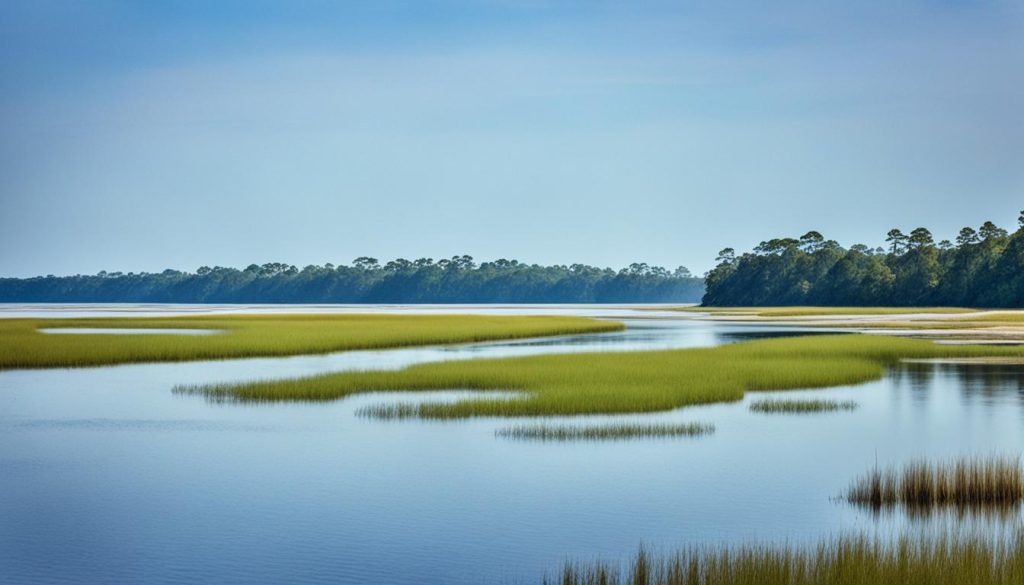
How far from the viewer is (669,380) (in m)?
31.9

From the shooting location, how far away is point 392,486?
18.1 metres

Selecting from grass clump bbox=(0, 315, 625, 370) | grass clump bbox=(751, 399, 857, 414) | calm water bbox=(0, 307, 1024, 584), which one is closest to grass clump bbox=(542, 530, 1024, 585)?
calm water bbox=(0, 307, 1024, 584)

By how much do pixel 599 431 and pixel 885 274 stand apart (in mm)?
116898

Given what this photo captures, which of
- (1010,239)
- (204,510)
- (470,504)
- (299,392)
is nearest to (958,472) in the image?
(470,504)

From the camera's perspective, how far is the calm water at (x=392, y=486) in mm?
13719

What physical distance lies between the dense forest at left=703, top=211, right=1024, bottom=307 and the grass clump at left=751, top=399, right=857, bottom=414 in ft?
293

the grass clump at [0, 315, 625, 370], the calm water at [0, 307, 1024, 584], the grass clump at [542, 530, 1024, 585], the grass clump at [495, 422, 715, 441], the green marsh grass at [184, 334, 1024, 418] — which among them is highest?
the grass clump at [0, 315, 625, 370]

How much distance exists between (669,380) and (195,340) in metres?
27.9

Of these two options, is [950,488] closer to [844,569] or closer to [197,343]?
[844,569]

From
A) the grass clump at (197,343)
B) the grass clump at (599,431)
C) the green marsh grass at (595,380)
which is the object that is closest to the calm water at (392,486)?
the grass clump at (599,431)

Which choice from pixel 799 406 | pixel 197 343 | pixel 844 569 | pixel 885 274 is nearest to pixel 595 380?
pixel 799 406

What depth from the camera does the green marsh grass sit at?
2680 cm

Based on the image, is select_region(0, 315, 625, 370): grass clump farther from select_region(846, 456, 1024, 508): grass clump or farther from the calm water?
select_region(846, 456, 1024, 508): grass clump

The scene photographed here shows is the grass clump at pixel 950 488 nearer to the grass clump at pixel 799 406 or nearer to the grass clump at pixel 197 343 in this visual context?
the grass clump at pixel 799 406
